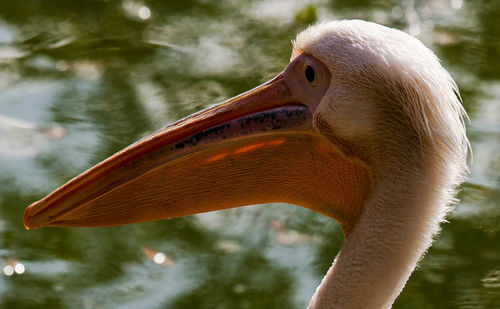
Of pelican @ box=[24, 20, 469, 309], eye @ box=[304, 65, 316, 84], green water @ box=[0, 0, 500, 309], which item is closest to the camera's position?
pelican @ box=[24, 20, 469, 309]

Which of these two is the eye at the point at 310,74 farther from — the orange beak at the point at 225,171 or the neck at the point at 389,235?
the neck at the point at 389,235

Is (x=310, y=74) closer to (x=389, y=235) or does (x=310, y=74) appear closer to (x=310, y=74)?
(x=310, y=74)

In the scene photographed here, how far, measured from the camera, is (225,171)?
2.81 metres

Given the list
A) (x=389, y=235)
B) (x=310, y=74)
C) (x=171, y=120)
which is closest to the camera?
(x=389, y=235)

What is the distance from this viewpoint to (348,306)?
2.58 meters

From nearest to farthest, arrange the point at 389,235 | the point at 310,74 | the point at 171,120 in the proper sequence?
the point at 389,235
the point at 310,74
the point at 171,120

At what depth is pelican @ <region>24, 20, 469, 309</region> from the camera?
97.5 inches

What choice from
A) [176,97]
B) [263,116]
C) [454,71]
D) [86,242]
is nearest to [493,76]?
[454,71]

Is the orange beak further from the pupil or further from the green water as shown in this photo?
the green water

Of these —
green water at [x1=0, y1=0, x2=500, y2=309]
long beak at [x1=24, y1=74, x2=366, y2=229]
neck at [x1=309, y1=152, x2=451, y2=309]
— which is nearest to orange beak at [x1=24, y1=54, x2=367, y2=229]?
long beak at [x1=24, y1=74, x2=366, y2=229]

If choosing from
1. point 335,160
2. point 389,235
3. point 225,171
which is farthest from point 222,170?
point 389,235

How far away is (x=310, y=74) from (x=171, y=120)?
2364 millimetres

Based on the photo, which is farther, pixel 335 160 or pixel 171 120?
pixel 171 120

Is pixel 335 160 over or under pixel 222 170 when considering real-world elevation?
under
